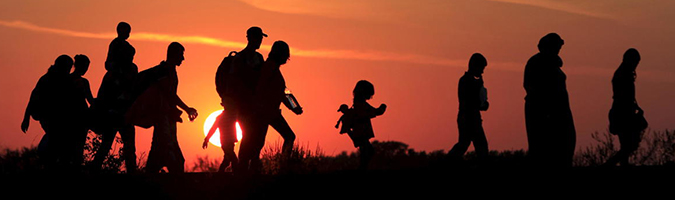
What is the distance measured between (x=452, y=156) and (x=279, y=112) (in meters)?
2.47

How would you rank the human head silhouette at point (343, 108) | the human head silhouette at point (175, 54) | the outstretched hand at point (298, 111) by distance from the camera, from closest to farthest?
the outstretched hand at point (298, 111) < the human head silhouette at point (175, 54) < the human head silhouette at point (343, 108)

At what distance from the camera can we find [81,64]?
474 inches

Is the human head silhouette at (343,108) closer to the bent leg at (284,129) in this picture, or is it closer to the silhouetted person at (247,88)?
the bent leg at (284,129)

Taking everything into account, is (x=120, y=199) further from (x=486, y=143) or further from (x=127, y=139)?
(x=486, y=143)

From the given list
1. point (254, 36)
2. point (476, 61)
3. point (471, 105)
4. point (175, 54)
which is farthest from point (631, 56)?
point (175, 54)

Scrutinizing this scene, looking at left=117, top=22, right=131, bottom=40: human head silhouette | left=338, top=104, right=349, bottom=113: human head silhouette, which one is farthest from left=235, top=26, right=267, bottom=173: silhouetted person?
left=338, top=104, right=349, bottom=113: human head silhouette

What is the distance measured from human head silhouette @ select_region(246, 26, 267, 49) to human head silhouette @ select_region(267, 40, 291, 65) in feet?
0.87

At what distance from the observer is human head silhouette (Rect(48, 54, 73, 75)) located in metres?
11.6

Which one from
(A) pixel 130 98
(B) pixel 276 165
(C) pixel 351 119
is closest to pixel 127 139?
(A) pixel 130 98

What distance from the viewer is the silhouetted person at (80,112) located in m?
11.8

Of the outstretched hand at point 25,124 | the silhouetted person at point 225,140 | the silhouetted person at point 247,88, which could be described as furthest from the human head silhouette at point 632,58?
the outstretched hand at point 25,124

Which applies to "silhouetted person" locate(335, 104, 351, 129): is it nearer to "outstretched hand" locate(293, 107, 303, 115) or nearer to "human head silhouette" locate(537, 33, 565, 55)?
"outstretched hand" locate(293, 107, 303, 115)

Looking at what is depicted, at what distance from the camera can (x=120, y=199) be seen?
873cm

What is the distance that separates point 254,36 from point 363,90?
130 inches
